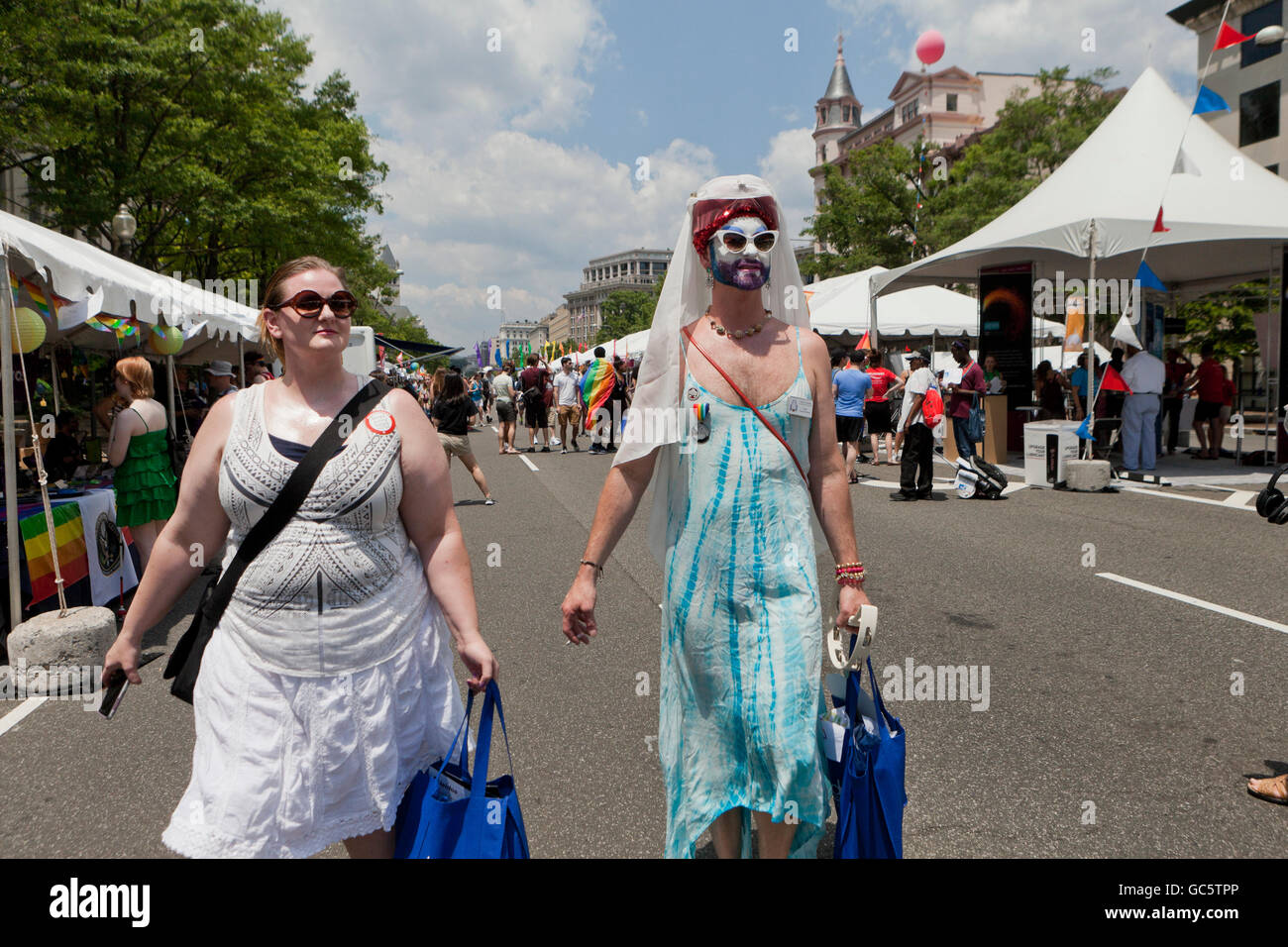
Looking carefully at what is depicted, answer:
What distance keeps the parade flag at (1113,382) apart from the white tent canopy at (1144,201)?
1.66 m

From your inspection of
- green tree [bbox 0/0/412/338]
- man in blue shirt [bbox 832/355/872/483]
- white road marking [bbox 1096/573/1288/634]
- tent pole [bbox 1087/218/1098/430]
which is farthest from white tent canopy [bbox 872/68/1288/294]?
green tree [bbox 0/0/412/338]

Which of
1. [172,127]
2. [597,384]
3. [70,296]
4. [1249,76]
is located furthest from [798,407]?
[1249,76]

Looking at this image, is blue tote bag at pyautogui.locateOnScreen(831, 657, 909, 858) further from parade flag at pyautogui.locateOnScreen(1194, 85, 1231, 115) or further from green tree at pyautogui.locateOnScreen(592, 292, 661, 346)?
green tree at pyautogui.locateOnScreen(592, 292, 661, 346)

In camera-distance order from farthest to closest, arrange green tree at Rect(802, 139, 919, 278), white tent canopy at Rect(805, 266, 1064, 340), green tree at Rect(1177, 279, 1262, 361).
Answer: green tree at Rect(802, 139, 919, 278)
green tree at Rect(1177, 279, 1262, 361)
white tent canopy at Rect(805, 266, 1064, 340)

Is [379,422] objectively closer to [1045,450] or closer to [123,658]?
[123,658]

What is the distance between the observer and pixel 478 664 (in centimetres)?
230

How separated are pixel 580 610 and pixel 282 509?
78 centimetres

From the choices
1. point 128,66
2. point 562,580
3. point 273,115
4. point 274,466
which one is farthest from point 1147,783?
point 273,115

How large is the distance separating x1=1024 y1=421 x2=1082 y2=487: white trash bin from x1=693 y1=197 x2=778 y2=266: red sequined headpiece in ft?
37.3

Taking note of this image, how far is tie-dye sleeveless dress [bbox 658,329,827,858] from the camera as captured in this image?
7.59 ft

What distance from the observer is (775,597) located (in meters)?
2.39

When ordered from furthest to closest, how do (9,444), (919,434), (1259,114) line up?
(1259,114)
(919,434)
(9,444)

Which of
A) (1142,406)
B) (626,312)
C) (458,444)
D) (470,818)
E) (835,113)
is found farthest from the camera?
(626,312)

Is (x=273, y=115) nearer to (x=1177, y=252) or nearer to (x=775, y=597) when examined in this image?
(x=1177, y=252)
